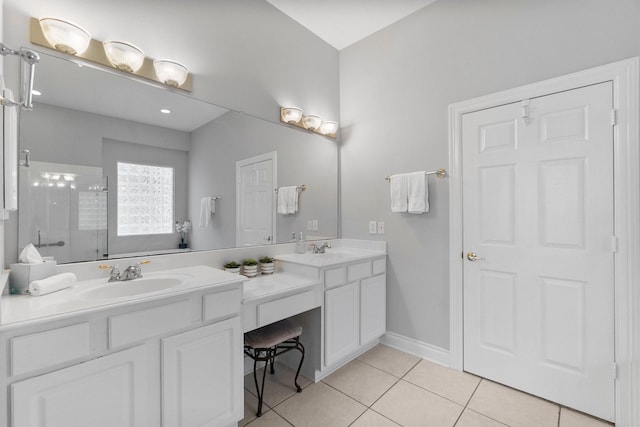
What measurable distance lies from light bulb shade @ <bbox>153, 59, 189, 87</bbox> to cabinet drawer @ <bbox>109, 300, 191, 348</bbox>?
135 cm

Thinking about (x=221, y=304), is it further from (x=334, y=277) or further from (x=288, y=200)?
(x=288, y=200)

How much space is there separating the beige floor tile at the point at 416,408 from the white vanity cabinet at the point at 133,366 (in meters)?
0.92

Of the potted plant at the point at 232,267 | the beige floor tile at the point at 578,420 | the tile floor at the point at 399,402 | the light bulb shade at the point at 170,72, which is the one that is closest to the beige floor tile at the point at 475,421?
the tile floor at the point at 399,402

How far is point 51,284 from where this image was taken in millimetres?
1226

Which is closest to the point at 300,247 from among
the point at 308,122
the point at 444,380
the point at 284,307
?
the point at 284,307

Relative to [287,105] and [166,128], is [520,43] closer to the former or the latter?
[287,105]

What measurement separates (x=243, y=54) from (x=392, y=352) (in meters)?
2.75

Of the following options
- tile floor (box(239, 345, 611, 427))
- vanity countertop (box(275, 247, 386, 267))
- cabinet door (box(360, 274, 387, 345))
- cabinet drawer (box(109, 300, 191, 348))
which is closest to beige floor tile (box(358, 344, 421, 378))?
tile floor (box(239, 345, 611, 427))

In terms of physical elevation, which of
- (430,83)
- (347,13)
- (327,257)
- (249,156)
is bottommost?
(327,257)

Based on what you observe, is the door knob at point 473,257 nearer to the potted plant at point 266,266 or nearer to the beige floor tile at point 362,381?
the beige floor tile at point 362,381

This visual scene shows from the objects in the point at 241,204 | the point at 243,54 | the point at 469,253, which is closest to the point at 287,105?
the point at 243,54

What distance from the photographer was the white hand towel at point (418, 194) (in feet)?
7.43

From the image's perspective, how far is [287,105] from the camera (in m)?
2.53

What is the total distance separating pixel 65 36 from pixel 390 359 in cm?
295
